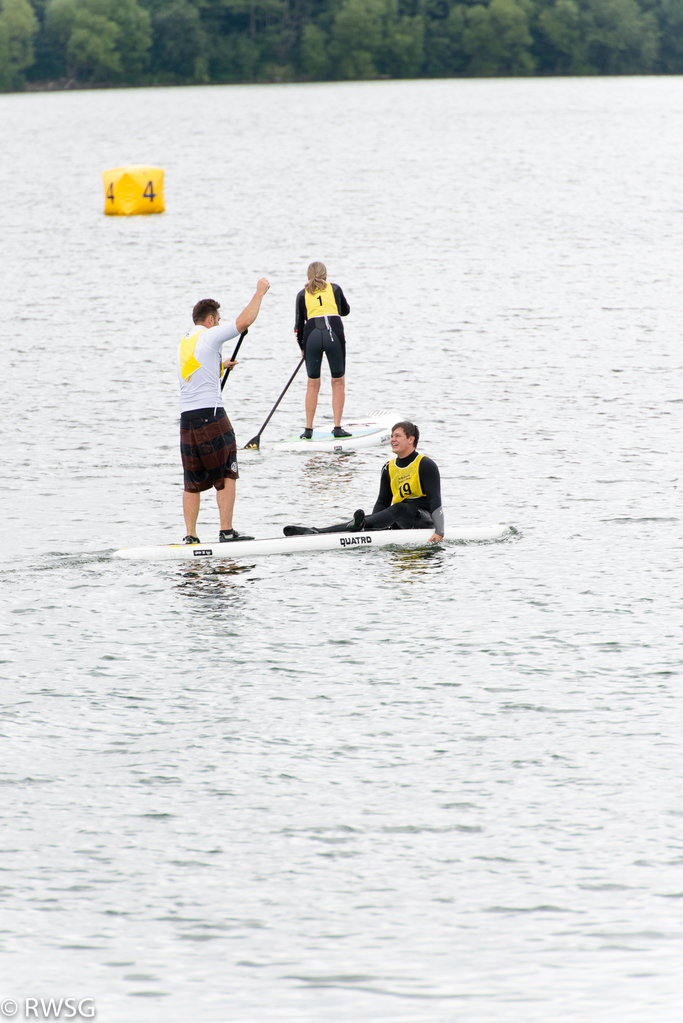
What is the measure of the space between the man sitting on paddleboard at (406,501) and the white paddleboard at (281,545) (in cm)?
9

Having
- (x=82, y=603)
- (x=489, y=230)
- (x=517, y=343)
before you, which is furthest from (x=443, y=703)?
(x=489, y=230)

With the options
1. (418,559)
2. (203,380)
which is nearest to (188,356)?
(203,380)

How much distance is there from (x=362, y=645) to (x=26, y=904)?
449cm

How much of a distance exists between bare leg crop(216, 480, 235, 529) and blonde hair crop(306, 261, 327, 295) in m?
4.86

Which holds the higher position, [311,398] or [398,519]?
[311,398]

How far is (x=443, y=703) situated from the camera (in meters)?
10.6

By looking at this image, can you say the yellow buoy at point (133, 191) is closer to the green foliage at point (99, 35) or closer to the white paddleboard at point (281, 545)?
the white paddleboard at point (281, 545)

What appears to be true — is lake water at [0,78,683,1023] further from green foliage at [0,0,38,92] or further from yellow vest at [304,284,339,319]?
→ green foliage at [0,0,38,92]

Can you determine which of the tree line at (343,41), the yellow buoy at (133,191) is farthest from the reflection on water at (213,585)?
the tree line at (343,41)

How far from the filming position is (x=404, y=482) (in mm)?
14234

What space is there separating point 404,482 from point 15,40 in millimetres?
131512

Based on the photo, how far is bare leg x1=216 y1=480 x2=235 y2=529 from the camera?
13.7 meters

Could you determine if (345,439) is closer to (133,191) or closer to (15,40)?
(133,191)

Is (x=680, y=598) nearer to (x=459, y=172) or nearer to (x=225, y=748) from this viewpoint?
(x=225, y=748)
